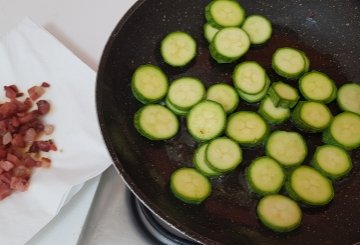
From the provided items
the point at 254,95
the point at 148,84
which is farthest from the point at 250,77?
the point at 148,84

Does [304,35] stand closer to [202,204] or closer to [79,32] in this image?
[202,204]

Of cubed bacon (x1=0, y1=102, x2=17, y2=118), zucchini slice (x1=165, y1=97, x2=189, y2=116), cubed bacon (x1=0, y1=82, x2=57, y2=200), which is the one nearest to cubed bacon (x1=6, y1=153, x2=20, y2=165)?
cubed bacon (x1=0, y1=82, x2=57, y2=200)

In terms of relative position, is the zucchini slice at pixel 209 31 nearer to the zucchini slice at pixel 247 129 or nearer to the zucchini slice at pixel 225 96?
the zucchini slice at pixel 225 96

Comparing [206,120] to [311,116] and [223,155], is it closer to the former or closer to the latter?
[223,155]

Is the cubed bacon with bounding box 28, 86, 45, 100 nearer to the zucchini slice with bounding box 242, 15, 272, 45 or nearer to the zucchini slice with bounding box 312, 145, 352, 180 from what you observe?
the zucchini slice with bounding box 242, 15, 272, 45

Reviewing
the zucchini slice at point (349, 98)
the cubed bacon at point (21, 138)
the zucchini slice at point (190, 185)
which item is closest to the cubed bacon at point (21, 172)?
the cubed bacon at point (21, 138)

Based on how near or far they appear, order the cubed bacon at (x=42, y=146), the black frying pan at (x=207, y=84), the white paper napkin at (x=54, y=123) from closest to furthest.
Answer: the black frying pan at (x=207, y=84), the white paper napkin at (x=54, y=123), the cubed bacon at (x=42, y=146)
